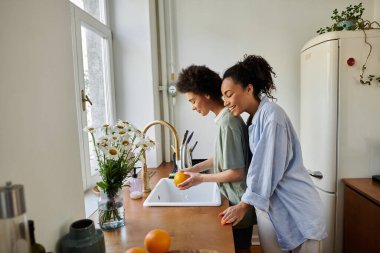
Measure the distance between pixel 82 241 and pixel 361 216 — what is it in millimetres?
1638

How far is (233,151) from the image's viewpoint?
1.10 metres

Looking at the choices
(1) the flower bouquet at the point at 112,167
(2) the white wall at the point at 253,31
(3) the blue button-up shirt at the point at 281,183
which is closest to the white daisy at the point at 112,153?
(1) the flower bouquet at the point at 112,167

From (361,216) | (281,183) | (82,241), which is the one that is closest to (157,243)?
(82,241)

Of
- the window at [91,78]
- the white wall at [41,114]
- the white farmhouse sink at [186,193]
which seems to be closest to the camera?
the white wall at [41,114]

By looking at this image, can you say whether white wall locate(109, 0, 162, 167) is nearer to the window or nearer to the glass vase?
the window

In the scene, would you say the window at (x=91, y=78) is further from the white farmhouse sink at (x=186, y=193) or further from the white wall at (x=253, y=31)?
the white wall at (x=253, y=31)

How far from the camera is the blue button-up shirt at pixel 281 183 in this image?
0.97 meters

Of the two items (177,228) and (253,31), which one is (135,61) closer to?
(253,31)

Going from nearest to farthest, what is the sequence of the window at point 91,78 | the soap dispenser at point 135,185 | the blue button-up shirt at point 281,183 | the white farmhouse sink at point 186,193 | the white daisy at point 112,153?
the white daisy at point 112,153, the blue button-up shirt at point 281,183, the soap dispenser at point 135,185, the window at point 91,78, the white farmhouse sink at point 186,193

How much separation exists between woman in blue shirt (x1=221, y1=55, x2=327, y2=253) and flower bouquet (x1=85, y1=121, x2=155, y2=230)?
42 cm

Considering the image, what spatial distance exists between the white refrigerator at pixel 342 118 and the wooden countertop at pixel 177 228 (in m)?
0.98

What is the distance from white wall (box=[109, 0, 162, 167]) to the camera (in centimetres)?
191

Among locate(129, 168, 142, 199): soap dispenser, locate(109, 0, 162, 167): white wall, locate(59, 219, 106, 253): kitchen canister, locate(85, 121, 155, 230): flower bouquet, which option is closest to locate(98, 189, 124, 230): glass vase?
locate(85, 121, 155, 230): flower bouquet

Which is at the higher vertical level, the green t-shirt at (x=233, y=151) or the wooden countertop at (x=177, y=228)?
the green t-shirt at (x=233, y=151)
